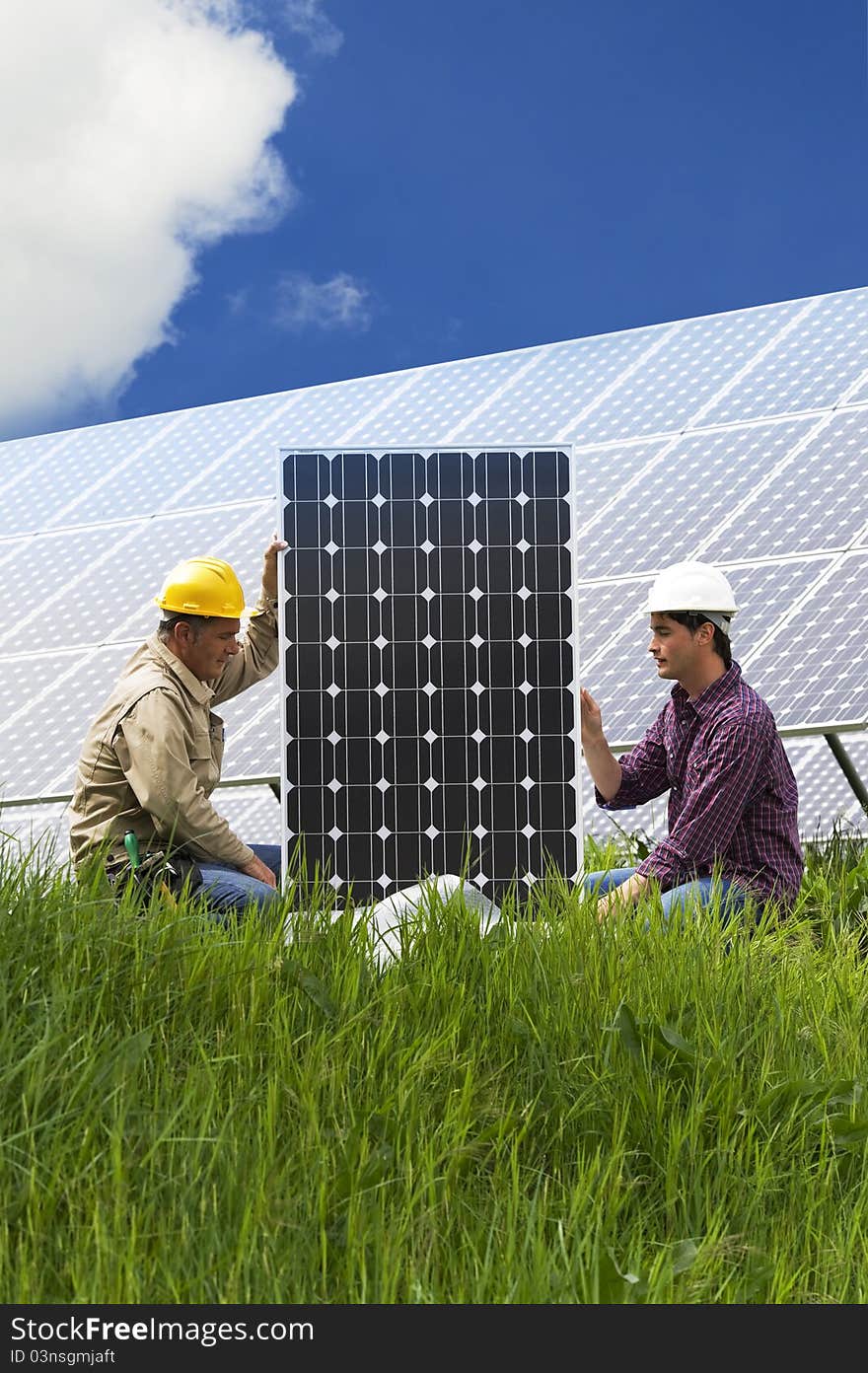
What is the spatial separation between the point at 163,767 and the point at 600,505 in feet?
21.5

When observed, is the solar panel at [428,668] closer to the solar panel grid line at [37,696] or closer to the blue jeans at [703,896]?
the blue jeans at [703,896]

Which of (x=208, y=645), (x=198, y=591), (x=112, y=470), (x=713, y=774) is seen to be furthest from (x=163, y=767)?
(x=112, y=470)

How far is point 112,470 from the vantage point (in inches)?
664

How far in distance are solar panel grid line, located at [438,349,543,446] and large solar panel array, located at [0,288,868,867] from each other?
4 centimetres

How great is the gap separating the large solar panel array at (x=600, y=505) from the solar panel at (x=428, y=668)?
28cm

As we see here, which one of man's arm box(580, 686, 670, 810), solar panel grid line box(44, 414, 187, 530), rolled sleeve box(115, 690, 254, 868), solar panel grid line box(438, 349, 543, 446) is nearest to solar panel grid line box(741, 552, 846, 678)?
man's arm box(580, 686, 670, 810)

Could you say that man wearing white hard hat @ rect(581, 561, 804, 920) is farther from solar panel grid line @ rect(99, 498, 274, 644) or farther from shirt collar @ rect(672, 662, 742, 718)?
solar panel grid line @ rect(99, 498, 274, 644)

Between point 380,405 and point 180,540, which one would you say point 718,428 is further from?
point 180,540

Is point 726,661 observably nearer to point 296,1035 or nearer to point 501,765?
point 501,765

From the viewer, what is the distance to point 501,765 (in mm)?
7211

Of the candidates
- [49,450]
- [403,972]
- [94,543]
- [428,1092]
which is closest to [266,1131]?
[428,1092]

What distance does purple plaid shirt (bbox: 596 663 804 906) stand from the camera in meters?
6.99

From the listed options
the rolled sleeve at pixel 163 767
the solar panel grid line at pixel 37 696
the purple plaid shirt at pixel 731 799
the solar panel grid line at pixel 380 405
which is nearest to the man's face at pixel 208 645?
the rolled sleeve at pixel 163 767
